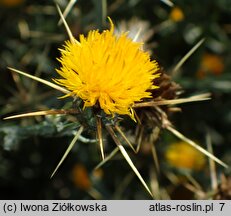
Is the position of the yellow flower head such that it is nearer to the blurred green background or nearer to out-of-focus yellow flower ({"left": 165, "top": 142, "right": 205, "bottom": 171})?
the blurred green background

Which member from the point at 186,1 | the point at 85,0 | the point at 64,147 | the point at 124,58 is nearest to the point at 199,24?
the point at 186,1

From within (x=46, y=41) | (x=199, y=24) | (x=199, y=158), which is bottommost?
(x=199, y=158)

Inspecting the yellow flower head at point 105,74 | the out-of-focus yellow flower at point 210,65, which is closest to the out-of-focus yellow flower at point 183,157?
the out-of-focus yellow flower at point 210,65

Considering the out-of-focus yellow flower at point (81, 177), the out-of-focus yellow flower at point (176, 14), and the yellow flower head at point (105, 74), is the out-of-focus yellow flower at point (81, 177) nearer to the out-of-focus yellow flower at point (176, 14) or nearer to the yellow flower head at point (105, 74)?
the out-of-focus yellow flower at point (176, 14)

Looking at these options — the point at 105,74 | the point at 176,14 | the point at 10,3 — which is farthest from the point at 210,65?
the point at 105,74

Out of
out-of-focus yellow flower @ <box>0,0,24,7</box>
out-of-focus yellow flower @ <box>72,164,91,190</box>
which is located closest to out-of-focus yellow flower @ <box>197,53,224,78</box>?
out-of-focus yellow flower @ <box>72,164,91,190</box>

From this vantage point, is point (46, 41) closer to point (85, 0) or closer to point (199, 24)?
point (85, 0)

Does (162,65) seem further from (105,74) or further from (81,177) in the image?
(105,74)
